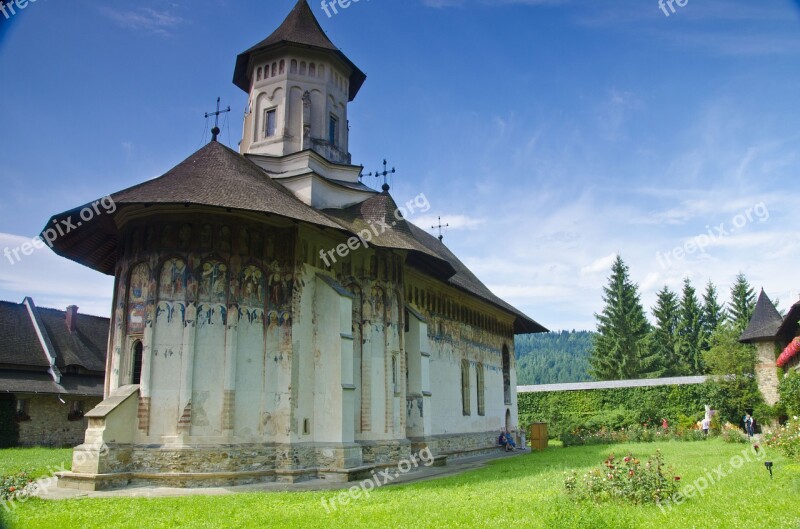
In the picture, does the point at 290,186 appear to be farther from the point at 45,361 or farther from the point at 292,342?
the point at 45,361

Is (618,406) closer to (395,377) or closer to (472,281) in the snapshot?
(472,281)

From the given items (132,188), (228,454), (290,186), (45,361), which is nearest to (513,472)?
(228,454)

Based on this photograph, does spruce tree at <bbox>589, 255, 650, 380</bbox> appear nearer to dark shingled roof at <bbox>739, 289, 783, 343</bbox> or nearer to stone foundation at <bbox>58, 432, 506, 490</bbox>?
dark shingled roof at <bbox>739, 289, 783, 343</bbox>

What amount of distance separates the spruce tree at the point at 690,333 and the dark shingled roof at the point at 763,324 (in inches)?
728

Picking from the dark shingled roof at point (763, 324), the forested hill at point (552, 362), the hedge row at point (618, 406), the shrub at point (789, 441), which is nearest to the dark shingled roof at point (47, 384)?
the hedge row at point (618, 406)

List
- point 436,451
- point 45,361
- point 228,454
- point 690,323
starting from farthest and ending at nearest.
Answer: point 690,323, point 45,361, point 436,451, point 228,454

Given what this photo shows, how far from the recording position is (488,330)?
101 feet

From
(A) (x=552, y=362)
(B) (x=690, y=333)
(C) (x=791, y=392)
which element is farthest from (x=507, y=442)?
(A) (x=552, y=362)

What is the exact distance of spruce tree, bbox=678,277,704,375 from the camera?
5256cm

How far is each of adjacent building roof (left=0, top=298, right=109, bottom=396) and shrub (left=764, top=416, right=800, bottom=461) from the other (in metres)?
27.4

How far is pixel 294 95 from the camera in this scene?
22688 millimetres

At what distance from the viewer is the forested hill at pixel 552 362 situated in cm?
14838

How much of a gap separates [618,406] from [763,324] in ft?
28.8

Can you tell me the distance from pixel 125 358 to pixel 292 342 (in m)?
3.96
